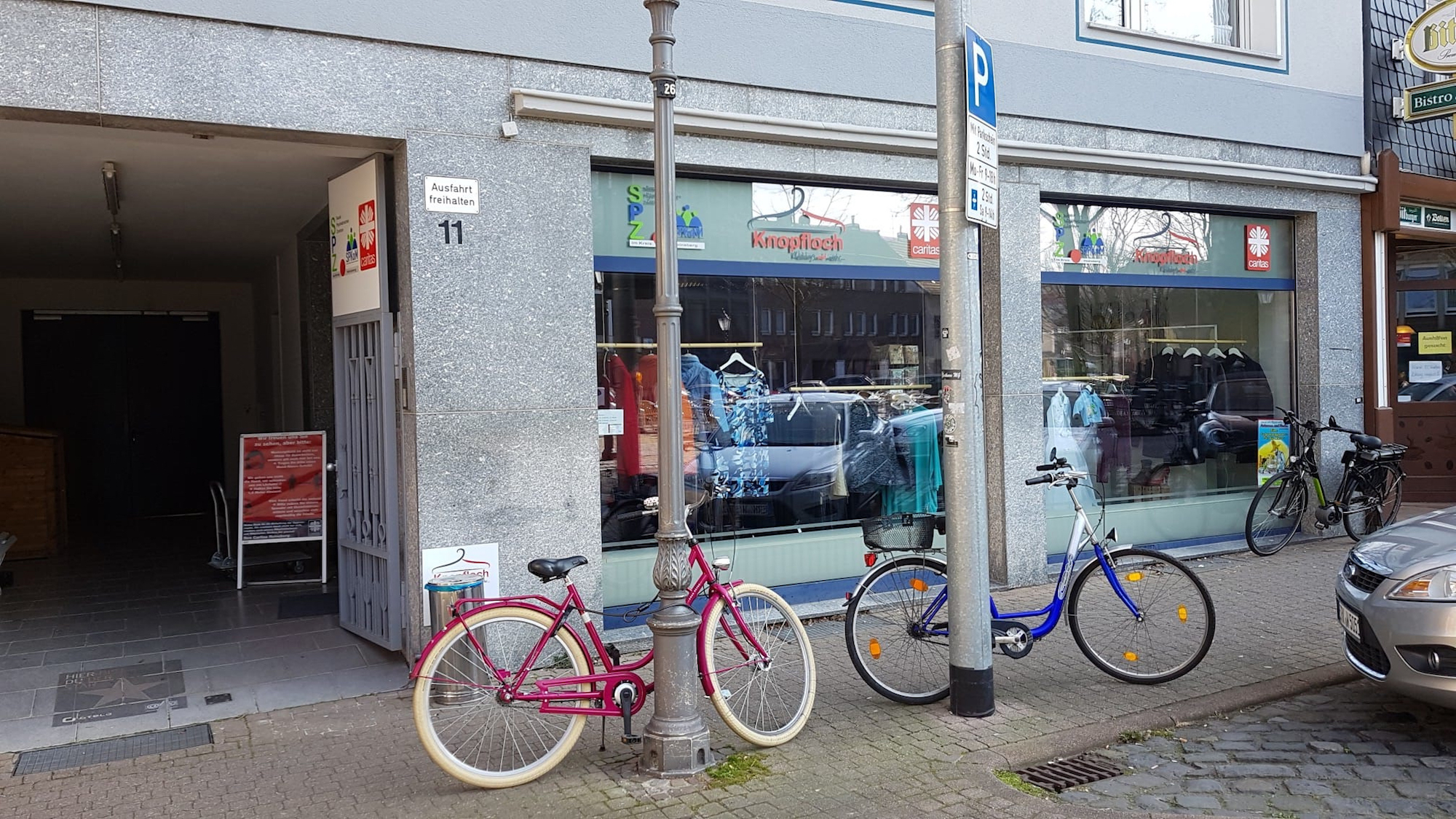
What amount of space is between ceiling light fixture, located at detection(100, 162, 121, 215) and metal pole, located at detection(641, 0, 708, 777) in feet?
14.5

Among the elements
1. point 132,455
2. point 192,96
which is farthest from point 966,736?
point 132,455

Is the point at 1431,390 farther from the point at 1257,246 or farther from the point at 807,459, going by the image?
the point at 807,459

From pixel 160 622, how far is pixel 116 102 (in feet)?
12.9

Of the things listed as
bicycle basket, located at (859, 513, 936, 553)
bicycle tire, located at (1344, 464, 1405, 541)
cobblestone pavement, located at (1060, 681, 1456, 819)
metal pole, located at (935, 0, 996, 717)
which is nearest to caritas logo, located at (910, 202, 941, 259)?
metal pole, located at (935, 0, 996, 717)

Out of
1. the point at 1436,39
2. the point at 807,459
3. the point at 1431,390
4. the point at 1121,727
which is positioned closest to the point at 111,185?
the point at 807,459

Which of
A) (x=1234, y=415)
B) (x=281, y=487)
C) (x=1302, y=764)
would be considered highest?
(x=1234, y=415)

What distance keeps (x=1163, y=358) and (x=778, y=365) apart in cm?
426

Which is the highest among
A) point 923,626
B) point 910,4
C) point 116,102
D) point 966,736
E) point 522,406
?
point 910,4

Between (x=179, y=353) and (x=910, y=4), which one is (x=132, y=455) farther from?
(x=910, y=4)

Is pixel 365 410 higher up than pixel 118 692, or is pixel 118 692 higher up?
pixel 365 410

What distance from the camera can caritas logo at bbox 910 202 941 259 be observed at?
328 inches

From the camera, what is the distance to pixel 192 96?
556 cm

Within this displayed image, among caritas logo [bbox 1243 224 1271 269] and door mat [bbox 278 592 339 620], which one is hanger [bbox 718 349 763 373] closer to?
door mat [bbox 278 592 339 620]

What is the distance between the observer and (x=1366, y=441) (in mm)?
10016
